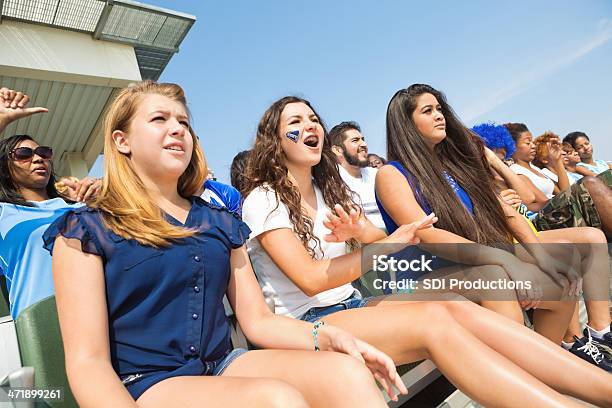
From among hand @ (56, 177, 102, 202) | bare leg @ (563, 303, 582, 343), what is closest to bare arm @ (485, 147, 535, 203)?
bare leg @ (563, 303, 582, 343)

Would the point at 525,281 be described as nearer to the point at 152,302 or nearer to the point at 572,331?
the point at 572,331

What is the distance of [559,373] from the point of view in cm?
141

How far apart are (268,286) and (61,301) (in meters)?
0.95

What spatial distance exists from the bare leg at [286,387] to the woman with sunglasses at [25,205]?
3.65 ft

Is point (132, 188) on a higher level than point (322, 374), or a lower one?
higher

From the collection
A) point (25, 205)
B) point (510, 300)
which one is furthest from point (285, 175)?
point (25, 205)

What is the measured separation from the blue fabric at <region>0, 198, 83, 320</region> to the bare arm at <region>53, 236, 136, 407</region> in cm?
81

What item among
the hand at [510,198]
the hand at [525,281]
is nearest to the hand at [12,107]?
the hand at [525,281]

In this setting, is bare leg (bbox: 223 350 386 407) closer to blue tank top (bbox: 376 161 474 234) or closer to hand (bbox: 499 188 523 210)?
blue tank top (bbox: 376 161 474 234)

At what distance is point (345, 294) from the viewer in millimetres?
2000

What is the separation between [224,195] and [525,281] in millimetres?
1728

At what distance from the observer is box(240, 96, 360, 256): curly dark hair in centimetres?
199

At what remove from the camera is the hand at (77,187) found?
2.43 metres

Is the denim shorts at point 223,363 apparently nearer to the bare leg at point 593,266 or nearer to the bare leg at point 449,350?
the bare leg at point 449,350
